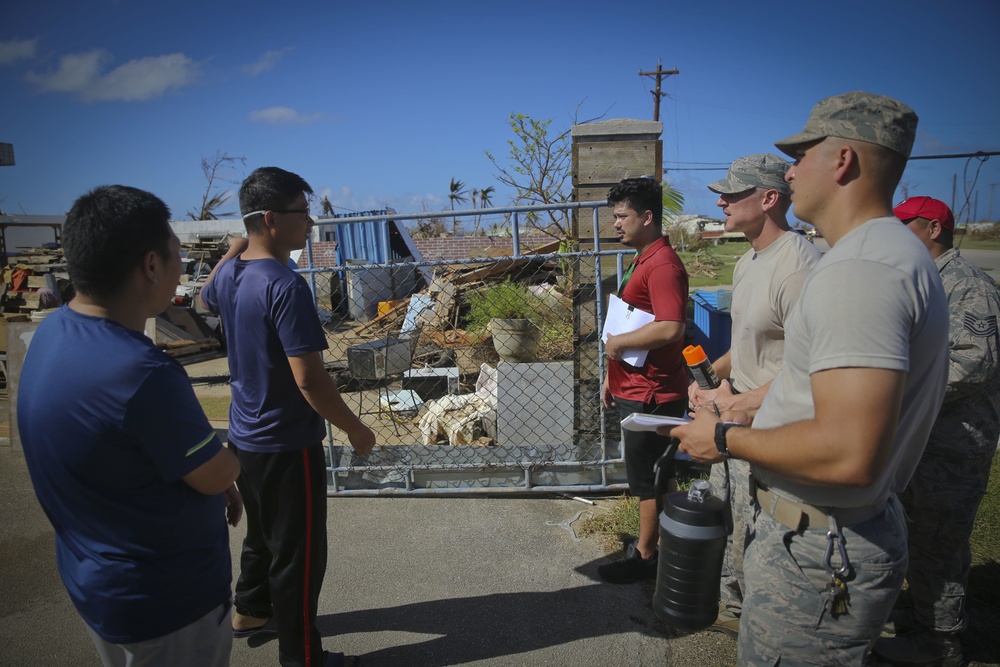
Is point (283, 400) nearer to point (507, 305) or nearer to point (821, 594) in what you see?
point (821, 594)

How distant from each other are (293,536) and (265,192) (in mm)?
1394

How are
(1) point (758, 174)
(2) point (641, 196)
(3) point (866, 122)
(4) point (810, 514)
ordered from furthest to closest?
(2) point (641, 196) < (1) point (758, 174) < (4) point (810, 514) < (3) point (866, 122)

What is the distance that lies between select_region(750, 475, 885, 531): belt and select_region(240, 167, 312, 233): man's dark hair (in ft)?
6.78

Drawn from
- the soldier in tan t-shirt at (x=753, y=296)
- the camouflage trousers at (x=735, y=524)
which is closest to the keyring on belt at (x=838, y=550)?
the soldier in tan t-shirt at (x=753, y=296)

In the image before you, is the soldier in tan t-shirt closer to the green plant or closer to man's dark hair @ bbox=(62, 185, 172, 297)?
man's dark hair @ bbox=(62, 185, 172, 297)

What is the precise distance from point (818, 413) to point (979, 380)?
168 centimetres

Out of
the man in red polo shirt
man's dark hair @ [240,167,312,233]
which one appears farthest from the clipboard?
man's dark hair @ [240,167,312,233]

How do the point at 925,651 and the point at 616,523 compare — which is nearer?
the point at 925,651

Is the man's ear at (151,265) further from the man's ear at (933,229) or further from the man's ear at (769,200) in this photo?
the man's ear at (933,229)

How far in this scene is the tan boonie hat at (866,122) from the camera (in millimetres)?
1332

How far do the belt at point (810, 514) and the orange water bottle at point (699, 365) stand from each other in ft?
2.81

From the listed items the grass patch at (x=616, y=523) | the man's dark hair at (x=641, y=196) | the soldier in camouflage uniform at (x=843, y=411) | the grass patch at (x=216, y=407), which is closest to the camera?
the soldier in camouflage uniform at (x=843, y=411)

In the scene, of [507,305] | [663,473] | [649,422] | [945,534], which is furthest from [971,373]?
[507,305]

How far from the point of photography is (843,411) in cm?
120
